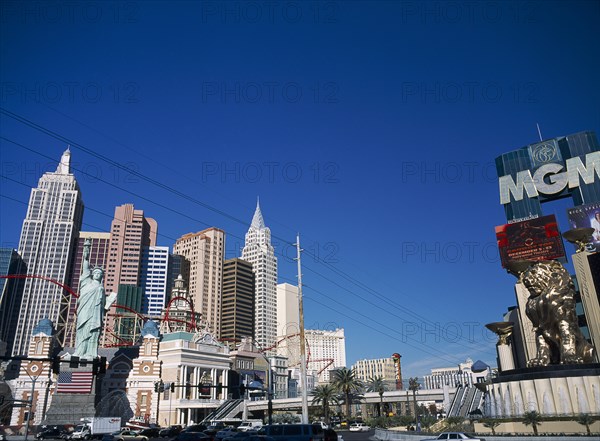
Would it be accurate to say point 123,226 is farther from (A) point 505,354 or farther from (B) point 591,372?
(B) point 591,372

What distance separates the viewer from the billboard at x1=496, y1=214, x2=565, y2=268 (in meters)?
63.9

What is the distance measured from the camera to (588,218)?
65.6m

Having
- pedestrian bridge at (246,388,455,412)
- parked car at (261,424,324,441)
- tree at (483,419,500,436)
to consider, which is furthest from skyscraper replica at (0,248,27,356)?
tree at (483,419,500,436)

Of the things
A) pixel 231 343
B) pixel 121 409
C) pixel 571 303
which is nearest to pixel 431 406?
pixel 231 343

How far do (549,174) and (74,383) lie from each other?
79828 mm

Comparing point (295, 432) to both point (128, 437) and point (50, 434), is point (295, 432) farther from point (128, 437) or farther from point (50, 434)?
point (50, 434)

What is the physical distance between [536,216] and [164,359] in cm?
6853

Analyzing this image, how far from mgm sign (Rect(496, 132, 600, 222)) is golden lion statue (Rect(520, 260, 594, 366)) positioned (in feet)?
83.0

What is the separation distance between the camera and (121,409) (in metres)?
77.8

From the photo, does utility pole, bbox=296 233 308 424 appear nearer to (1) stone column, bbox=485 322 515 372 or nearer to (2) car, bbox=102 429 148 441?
(2) car, bbox=102 429 148 441

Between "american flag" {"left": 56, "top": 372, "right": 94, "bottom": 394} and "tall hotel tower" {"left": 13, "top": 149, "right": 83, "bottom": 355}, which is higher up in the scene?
"tall hotel tower" {"left": 13, "top": 149, "right": 83, "bottom": 355}

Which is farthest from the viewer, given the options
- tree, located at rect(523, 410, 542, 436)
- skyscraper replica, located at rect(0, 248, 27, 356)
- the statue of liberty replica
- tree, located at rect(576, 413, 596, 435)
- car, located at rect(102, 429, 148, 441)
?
skyscraper replica, located at rect(0, 248, 27, 356)

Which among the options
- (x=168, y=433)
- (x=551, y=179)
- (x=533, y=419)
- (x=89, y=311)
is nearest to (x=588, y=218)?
(x=551, y=179)

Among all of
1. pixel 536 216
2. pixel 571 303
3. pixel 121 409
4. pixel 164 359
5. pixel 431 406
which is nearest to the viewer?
pixel 571 303
